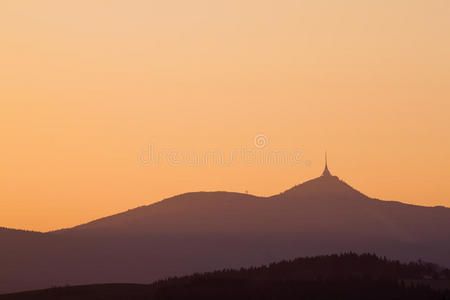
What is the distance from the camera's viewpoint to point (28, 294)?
58.4m

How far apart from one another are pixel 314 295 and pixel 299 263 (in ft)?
25.7

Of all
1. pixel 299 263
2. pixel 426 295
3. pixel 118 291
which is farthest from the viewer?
pixel 299 263

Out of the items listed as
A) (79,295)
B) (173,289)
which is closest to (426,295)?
(173,289)

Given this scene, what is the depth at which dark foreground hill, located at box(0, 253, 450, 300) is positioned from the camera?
5300cm

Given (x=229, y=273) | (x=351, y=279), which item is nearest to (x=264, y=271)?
(x=229, y=273)

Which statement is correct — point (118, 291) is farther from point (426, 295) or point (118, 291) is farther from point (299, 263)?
point (426, 295)

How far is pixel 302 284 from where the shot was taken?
54562mm

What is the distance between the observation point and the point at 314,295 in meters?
52.8

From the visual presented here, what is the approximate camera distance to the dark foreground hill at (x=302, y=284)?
53000mm

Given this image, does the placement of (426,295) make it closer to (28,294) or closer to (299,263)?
(299,263)

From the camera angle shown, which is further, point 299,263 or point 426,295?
point 299,263

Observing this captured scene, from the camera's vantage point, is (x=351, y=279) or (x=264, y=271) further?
(x=264, y=271)

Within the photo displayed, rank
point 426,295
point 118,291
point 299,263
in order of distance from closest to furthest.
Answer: point 426,295 → point 118,291 → point 299,263

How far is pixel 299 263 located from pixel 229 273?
382 cm
